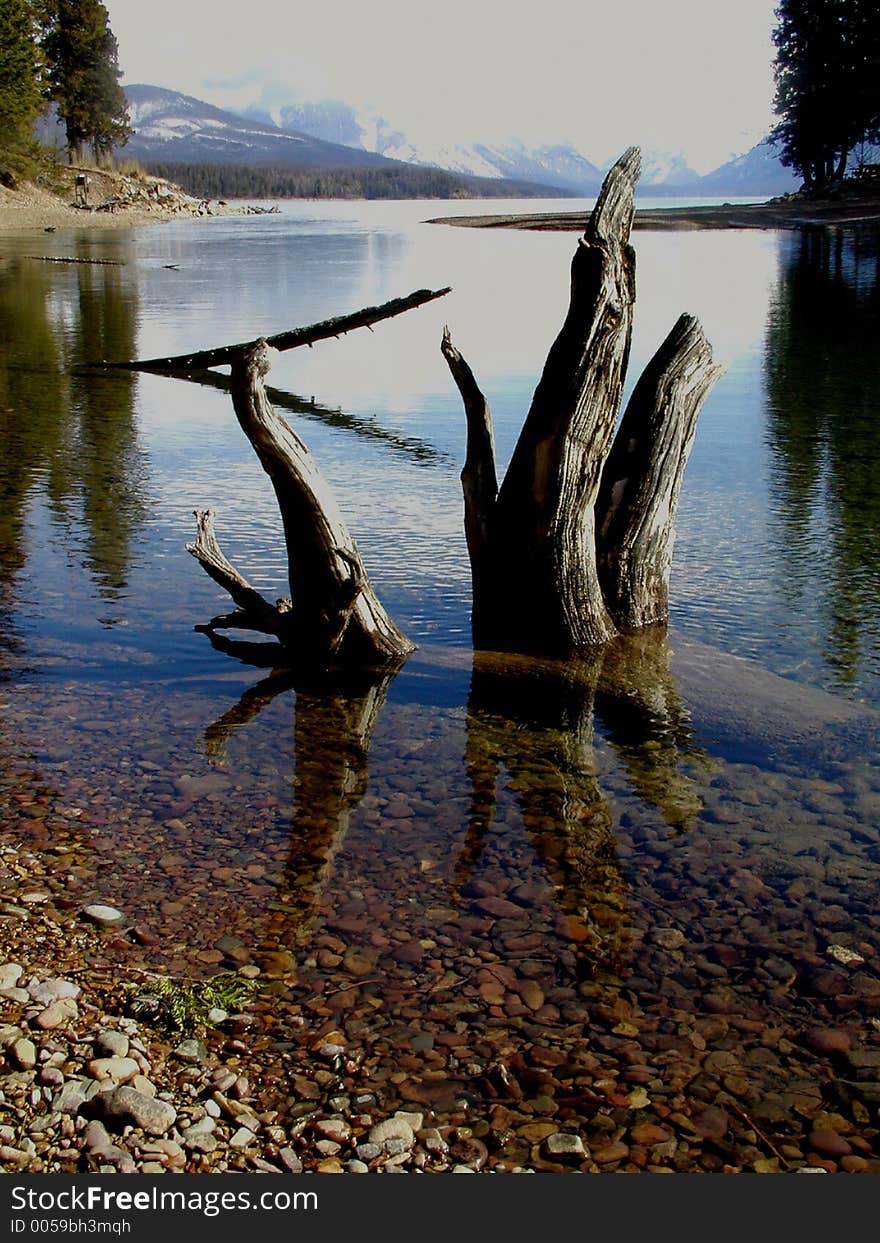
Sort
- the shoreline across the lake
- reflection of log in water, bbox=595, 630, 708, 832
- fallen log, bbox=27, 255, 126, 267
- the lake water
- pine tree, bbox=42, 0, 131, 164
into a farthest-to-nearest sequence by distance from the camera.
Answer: pine tree, bbox=42, 0, 131, 164
the shoreline across the lake
fallen log, bbox=27, 255, 126, 267
reflection of log in water, bbox=595, 630, 708, 832
the lake water

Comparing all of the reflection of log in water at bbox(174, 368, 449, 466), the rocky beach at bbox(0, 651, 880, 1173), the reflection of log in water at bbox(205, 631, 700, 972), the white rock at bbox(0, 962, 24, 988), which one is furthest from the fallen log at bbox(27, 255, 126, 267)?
the white rock at bbox(0, 962, 24, 988)

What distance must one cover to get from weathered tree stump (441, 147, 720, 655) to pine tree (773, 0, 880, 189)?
220 feet

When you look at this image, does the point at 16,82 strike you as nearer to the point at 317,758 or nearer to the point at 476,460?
the point at 476,460

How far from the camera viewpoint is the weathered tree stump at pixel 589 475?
7578mm

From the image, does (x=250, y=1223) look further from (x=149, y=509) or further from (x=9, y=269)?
(x=9, y=269)

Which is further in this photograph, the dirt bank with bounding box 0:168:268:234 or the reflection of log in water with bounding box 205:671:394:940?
the dirt bank with bounding box 0:168:268:234

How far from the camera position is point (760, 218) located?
67.2 m

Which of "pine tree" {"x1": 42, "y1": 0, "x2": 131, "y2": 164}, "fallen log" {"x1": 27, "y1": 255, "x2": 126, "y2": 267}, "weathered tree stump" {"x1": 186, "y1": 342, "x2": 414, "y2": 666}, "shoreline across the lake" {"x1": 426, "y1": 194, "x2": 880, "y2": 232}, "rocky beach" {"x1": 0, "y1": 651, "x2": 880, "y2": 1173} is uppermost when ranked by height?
"pine tree" {"x1": 42, "y1": 0, "x2": 131, "y2": 164}

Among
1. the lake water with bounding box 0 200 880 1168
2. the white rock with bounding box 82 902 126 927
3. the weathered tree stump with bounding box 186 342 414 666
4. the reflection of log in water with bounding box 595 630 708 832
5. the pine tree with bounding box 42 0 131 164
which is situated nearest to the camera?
the lake water with bounding box 0 200 880 1168

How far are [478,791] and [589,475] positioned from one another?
251 centimetres

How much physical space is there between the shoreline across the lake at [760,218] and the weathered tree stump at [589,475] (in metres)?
54.6

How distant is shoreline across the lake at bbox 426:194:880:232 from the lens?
6209 centimetres

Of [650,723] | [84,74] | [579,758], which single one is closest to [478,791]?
[579,758]

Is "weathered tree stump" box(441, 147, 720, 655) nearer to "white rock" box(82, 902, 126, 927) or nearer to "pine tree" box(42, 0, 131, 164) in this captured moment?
"white rock" box(82, 902, 126, 927)
